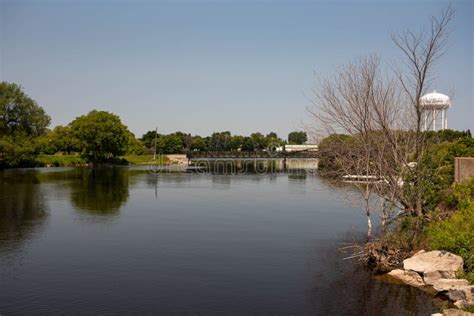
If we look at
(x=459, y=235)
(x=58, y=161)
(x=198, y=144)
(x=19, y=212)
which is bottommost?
(x=19, y=212)

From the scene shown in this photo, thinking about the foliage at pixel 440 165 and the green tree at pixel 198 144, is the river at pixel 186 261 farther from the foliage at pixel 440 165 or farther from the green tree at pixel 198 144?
the green tree at pixel 198 144

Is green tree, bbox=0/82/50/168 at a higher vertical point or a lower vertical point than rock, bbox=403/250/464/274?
higher

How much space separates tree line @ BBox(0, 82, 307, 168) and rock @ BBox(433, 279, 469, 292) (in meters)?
32.4

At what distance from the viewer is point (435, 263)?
1703 cm

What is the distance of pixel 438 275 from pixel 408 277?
1145 millimetres

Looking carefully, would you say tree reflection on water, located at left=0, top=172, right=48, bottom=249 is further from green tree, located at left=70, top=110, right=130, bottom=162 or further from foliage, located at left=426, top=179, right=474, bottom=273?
green tree, located at left=70, top=110, right=130, bottom=162

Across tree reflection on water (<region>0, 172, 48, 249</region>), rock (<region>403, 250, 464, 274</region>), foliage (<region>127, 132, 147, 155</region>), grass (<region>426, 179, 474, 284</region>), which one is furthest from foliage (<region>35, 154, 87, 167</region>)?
grass (<region>426, 179, 474, 284</region>)

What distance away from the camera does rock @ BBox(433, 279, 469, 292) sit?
1539 cm

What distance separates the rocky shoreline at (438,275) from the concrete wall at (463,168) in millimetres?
6573

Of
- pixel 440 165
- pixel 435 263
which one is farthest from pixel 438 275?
pixel 440 165

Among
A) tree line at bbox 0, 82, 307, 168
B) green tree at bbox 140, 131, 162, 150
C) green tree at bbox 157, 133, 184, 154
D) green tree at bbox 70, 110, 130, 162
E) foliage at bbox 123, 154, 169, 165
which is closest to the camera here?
tree line at bbox 0, 82, 307, 168

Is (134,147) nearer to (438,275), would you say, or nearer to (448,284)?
(438,275)

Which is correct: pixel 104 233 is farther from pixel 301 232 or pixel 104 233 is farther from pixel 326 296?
pixel 326 296

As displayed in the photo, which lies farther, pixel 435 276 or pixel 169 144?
pixel 169 144
